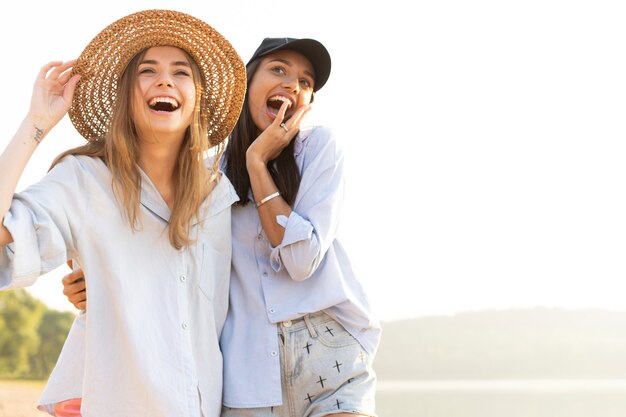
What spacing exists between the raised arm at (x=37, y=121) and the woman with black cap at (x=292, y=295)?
2.24ft

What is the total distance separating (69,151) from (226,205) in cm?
60

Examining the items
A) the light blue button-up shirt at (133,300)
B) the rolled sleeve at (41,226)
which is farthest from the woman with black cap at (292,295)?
the rolled sleeve at (41,226)

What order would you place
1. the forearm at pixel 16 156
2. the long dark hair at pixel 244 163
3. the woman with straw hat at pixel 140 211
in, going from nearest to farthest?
the forearm at pixel 16 156
the woman with straw hat at pixel 140 211
the long dark hair at pixel 244 163

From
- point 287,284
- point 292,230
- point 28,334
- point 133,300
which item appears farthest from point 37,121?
point 28,334

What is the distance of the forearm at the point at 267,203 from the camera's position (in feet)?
10.1

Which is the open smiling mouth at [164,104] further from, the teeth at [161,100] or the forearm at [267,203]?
the forearm at [267,203]

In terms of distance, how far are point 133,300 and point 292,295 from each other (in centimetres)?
60

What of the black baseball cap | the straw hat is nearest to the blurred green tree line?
the black baseball cap

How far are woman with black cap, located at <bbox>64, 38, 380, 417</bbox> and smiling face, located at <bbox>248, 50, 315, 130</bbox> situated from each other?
0.10 meters

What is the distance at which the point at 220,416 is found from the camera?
3.05m

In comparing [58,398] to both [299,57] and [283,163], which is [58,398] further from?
[299,57]

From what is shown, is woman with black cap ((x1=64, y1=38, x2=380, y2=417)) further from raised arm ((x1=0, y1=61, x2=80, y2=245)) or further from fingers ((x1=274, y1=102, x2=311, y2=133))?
raised arm ((x1=0, y1=61, x2=80, y2=245))

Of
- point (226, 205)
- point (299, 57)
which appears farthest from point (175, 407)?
point (299, 57)

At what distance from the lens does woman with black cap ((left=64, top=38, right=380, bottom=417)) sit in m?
3.03
